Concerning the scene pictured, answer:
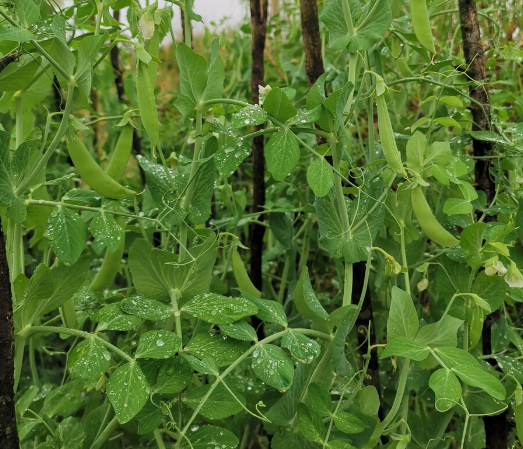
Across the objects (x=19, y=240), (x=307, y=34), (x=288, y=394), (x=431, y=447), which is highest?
(x=307, y=34)

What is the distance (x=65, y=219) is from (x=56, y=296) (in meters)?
0.09

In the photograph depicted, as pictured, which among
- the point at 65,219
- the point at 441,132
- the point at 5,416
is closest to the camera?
the point at 5,416

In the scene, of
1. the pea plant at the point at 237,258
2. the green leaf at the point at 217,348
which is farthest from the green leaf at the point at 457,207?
the green leaf at the point at 217,348

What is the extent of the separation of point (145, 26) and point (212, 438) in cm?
50

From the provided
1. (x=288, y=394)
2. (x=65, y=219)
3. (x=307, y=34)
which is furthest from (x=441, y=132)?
(x=65, y=219)

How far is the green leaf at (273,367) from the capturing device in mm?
531

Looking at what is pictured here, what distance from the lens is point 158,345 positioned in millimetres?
538

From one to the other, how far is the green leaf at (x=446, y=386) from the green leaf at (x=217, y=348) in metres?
0.21

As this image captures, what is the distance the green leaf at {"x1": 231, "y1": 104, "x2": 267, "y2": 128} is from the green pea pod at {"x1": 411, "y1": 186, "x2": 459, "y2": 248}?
0.23m

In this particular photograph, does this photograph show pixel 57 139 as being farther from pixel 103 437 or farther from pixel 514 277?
pixel 514 277

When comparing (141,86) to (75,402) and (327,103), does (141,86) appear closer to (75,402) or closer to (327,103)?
(327,103)

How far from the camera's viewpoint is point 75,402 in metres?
0.77

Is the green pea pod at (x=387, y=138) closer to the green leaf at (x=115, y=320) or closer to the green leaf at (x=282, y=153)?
the green leaf at (x=282, y=153)

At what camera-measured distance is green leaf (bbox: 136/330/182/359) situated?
0.53 m
